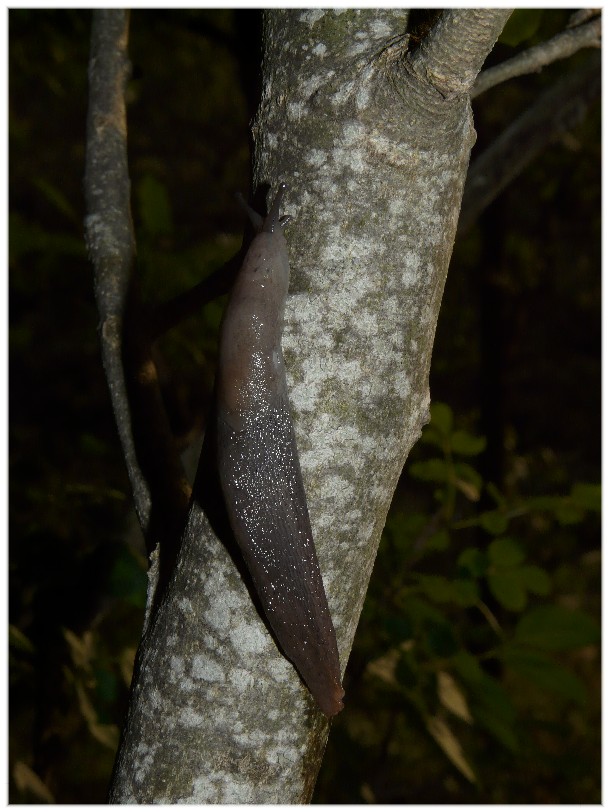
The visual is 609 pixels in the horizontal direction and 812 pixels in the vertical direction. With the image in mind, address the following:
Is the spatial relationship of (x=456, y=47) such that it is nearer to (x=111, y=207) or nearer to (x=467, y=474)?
(x=111, y=207)

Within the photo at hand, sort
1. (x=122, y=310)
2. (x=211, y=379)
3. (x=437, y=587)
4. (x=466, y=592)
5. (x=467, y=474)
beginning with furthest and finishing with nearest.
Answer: (x=211, y=379), (x=467, y=474), (x=437, y=587), (x=466, y=592), (x=122, y=310)

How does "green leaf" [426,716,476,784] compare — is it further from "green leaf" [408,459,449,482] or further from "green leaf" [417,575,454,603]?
"green leaf" [408,459,449,482]

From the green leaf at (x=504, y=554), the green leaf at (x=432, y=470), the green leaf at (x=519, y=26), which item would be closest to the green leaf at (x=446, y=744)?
the green leaf at (x=504, y=554)

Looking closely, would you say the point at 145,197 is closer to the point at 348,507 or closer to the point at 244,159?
the point at 348,507

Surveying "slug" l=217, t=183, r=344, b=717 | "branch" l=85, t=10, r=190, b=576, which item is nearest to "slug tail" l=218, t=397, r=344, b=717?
"slug" l=217, t=183, r=344, b=717

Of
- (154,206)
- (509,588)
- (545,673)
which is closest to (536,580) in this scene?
(509,588)

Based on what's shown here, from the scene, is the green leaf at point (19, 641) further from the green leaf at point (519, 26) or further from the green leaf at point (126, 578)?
the green leaf at point (519, 26)

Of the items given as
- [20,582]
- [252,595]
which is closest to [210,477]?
[252,595]
